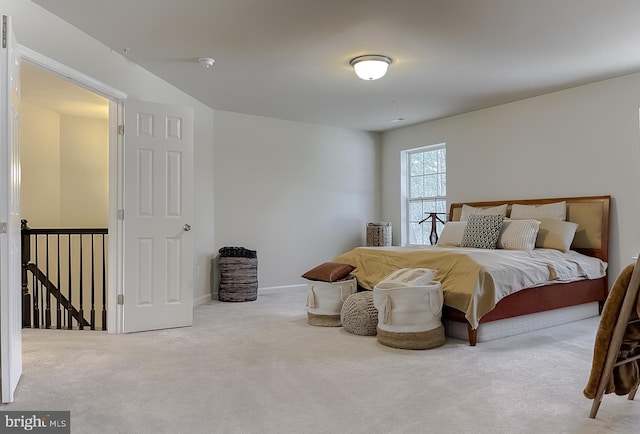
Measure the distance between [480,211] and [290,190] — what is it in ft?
8.54

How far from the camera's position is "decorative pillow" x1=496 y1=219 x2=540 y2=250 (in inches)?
181

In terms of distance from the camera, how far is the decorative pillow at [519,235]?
4.59 m

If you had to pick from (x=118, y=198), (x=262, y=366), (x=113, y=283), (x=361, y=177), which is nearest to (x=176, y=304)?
(x=113, y=283)

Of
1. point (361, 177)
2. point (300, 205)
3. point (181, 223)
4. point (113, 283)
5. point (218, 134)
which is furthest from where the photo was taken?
point (361, 177)

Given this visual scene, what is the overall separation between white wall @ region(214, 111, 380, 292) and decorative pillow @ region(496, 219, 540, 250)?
9.26 feet

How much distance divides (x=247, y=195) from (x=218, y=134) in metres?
0.89

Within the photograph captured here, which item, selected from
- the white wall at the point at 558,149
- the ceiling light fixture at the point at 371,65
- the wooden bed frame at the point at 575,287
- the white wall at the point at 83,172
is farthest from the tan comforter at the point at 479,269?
the white wall at the point at 83,172

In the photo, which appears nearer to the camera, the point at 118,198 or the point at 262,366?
the point at 262,366

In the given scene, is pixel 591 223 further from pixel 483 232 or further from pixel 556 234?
pixel 483 232

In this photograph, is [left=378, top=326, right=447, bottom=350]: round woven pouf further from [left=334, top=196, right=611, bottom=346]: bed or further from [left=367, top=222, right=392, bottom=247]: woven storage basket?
[left=367, top=222, right=392, bottom=247]: woven storage basket

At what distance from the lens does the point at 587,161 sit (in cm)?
495

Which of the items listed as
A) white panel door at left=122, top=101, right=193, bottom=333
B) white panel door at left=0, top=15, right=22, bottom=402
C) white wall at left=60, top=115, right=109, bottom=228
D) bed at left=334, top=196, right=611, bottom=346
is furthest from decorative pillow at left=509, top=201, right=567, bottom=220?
white wall at left=60, top=115, right=109, bottom=228

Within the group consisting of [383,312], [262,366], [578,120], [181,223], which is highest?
[578,120]

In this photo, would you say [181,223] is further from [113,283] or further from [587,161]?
[587,161]
